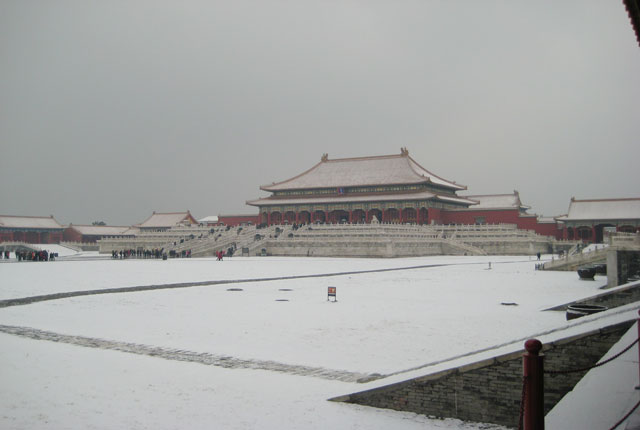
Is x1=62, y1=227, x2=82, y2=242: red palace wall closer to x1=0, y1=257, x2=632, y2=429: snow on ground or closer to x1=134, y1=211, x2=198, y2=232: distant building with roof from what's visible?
x1=134, y1=211, x2=198, y2=232: distant building with roof

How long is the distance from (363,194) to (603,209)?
2670 cm

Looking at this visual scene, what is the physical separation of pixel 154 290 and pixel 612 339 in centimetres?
1796

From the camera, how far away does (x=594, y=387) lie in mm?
6199

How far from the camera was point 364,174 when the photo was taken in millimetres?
73062

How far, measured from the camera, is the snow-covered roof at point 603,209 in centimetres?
6059

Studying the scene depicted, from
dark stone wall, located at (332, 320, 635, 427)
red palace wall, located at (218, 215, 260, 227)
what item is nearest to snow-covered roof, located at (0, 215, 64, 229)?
red palace wall, located at (218, 215, 260, 227)

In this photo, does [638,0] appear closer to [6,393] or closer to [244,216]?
[6,393]

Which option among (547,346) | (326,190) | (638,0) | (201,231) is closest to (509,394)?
(547,346)

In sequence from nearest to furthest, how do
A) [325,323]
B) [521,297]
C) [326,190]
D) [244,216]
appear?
[325,323] → [521,297] → [326,190] → [244,216]

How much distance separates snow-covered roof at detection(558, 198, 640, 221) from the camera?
60.6 meters

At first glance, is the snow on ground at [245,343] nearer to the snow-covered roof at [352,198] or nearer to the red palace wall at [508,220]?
the snow-covered roof at [352,198]

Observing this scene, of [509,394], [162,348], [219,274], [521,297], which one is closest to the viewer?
[509,394]

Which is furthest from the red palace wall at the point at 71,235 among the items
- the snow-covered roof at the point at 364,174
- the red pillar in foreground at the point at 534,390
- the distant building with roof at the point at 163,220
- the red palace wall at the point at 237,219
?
the red pillar in foreground at the point at 534,390

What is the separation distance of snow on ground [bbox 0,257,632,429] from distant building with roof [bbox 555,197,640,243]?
42.3 m
